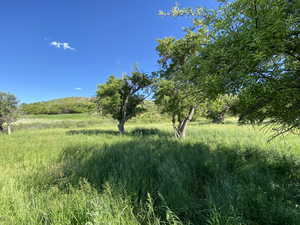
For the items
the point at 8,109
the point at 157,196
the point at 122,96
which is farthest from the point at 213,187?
the point at 8,109

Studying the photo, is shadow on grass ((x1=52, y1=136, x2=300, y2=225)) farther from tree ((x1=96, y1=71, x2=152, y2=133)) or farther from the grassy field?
tree ((x1=96, y1=71, x2=152, y2=133))

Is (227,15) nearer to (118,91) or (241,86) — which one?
(241,86)

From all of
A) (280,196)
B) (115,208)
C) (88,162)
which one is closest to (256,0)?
(280,196)

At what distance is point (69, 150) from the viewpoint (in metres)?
5.66

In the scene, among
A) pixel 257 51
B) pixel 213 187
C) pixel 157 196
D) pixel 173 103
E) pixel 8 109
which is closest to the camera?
pixel 257 51

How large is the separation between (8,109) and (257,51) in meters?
27.7

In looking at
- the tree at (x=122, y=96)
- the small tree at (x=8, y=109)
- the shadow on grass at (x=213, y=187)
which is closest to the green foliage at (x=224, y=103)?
the shadow on grass at (x=213, y=187)

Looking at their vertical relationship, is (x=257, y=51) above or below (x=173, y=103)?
above

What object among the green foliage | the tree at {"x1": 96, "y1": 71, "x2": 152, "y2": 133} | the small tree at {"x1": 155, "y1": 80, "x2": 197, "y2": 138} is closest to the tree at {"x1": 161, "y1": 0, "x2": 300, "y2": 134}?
the green foliage

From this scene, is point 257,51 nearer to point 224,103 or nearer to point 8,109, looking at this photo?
point 224,103

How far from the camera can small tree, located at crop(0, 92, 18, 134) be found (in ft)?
61.1

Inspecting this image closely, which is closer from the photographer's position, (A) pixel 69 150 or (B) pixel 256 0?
(B) pixel 256 0

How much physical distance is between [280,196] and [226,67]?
99.1 inches

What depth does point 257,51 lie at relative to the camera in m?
1.94
